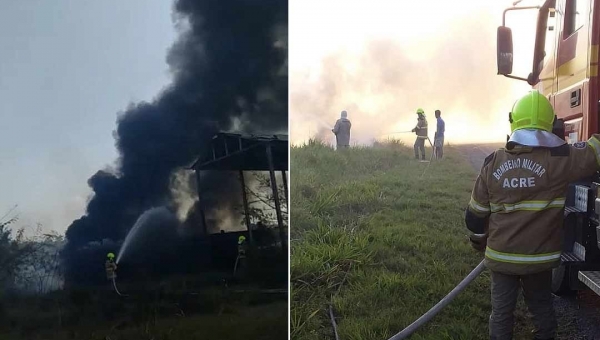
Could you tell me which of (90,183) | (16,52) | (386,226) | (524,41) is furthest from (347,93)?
(16,52)

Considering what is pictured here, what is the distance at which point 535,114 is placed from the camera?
7.80 feet

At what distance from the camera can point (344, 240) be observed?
2.82 meters

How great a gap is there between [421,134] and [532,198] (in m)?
0.60

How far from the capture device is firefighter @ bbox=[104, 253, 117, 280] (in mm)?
2699

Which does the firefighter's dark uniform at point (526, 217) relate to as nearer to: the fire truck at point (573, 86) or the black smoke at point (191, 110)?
the fire truck at point (573, 86)

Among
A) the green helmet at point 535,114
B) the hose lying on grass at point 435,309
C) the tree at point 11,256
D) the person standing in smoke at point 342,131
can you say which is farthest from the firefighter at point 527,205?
the tree at point 11,256

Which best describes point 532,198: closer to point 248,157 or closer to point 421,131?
point 421,131

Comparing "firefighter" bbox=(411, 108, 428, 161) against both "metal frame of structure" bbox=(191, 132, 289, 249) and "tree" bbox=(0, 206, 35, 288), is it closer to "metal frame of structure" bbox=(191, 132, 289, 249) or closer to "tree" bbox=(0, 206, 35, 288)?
"metal frame of structure" bbox=(191, 132, 289, 249)

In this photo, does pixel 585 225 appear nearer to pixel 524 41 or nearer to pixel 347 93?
pixel 524 41

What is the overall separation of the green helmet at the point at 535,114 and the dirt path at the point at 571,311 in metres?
0.29

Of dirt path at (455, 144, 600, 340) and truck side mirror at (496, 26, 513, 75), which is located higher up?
truck side mirror at (496, 26, 513, 75)

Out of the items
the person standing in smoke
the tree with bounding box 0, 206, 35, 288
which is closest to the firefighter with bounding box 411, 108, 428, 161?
the person standing in smoke

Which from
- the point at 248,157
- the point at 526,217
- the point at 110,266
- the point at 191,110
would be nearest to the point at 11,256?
the point at 110,266

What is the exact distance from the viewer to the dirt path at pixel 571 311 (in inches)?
104
